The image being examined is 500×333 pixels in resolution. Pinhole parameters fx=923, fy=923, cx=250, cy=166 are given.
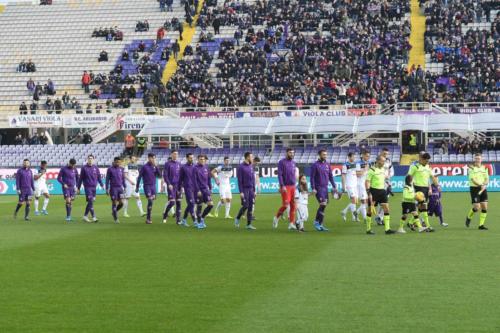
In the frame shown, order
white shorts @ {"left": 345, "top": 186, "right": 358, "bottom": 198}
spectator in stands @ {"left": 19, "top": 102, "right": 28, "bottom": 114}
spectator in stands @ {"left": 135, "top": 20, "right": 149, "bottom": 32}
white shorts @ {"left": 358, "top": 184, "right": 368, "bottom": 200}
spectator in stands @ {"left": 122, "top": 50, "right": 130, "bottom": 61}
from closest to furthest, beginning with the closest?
white shorts @ {"left": 358, "top": 184, "right": 368, "bottom": 200}
white shorts @ {"left": 345, "top": 186, "right": 358, "bottom": 198}
spectator in stands @ {"left": 19, "top": 102, "right": 28, "bottom": 114}
spectator in stands @ {"left": 122, "top": 50, "right": 130, "bottom": 61}
spectator in stands @ {"left": 135, "top": 20, "right": 149, "bottom": 32}

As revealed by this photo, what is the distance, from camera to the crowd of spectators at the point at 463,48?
58.3m

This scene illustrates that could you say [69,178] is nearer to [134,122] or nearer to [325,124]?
[325,124]

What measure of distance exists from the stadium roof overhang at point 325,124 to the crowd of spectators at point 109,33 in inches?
651

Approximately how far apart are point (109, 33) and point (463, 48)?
92.6ft

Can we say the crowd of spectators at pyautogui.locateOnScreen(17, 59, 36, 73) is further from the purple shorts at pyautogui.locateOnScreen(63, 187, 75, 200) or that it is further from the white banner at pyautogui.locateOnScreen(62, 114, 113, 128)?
the purple shorts at pyautogui.locateOnScreen(63, 187, 75, 200)

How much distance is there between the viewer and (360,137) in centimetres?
5684

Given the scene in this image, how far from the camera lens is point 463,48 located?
62.0 meters

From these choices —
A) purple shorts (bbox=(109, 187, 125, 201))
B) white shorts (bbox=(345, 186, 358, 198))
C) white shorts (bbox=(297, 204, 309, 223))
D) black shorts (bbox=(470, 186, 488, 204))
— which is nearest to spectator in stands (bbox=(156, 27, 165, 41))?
purple shorts (bbox=(109, 187, 125, 201))

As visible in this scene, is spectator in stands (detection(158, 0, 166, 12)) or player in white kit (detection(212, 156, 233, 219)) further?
spectator in stands (detection(158, 0, 166, 12))

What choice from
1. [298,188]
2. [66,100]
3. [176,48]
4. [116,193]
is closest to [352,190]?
[298,188]

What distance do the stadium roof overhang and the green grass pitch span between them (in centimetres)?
3033

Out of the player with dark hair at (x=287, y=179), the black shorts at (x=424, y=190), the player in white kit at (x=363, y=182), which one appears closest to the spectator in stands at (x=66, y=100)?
the player in white kit at (x=363, y=182)

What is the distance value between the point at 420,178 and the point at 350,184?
21.1 ft

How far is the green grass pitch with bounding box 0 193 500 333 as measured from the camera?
1123 cm
